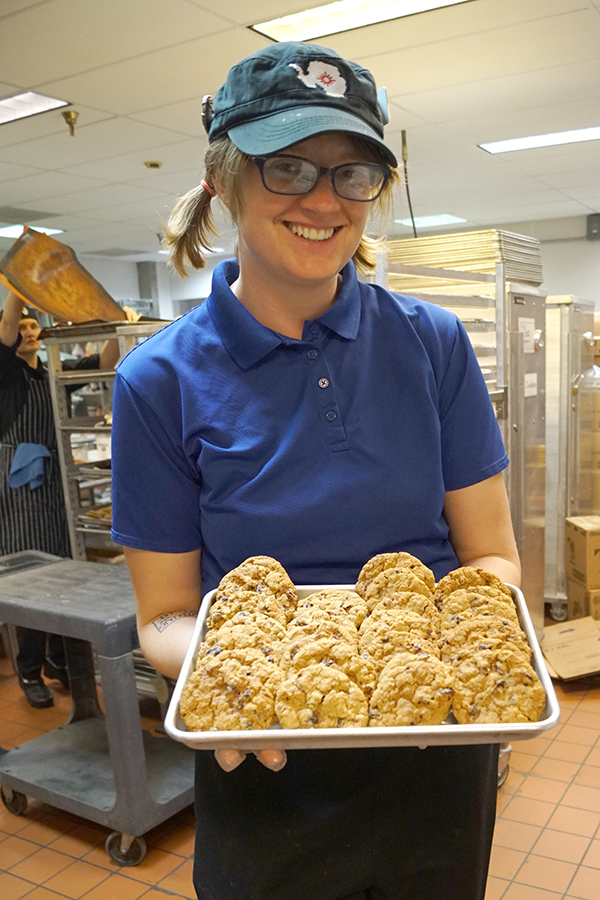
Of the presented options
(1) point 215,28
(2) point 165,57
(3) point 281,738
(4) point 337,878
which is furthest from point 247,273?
(2) point 165,57

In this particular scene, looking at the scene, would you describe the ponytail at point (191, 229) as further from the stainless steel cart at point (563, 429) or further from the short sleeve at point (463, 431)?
the stainless steel cart at point (563, 429)

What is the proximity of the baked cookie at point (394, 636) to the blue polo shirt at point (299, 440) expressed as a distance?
124 mm

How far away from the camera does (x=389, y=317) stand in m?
1.10

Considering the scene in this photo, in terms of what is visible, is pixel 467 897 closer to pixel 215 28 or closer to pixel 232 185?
pixel 232 185

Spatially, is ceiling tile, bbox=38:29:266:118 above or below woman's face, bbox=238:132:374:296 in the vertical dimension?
above

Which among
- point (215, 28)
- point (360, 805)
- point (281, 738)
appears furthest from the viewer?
point (215, 28)

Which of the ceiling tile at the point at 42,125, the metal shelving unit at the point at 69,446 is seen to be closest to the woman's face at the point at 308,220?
the metal shelving unit at the point at 69,446

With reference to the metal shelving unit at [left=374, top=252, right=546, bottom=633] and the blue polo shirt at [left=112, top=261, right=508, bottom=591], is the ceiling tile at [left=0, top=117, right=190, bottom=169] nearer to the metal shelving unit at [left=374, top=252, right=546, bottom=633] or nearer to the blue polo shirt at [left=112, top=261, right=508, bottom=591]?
the metal shelving unit at [left=374, top=252, right=546, bottom=633]

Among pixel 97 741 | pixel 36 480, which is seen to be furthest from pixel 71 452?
pixel 97 741

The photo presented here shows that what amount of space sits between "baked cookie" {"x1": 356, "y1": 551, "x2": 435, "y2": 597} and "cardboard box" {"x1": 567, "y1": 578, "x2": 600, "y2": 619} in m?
3.38

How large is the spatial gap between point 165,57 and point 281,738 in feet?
13.7

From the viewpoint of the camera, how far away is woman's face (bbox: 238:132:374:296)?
3.02 ft

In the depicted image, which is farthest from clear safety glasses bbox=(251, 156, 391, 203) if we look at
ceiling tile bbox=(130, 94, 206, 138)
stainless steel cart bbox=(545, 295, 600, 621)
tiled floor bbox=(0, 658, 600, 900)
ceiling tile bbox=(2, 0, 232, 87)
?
ceiling tile bbox=(130, 94, 206, 138)

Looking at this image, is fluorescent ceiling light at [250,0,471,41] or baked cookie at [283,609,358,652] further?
fluorescent ceiling light at [250,0,471,41]
